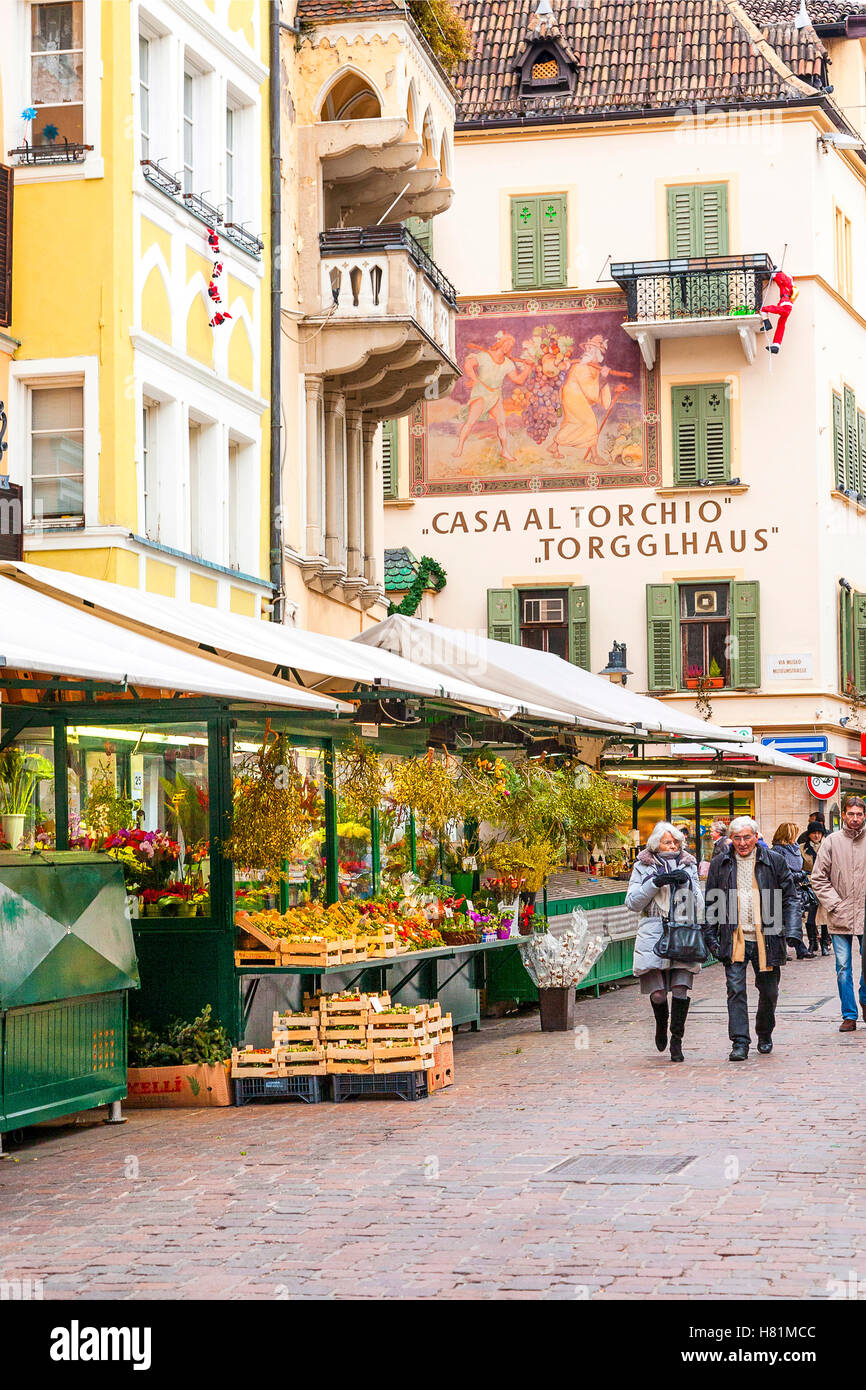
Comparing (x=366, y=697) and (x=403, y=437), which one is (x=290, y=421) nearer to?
(x=366, y=697)

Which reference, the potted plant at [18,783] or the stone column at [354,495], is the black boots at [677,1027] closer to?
the potted plant at [18,783]

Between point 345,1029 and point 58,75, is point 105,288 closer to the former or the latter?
point 58,75

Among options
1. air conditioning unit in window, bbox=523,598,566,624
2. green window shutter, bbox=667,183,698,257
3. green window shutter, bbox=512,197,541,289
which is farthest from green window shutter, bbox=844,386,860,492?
green window shutter, bbox=512,197,541,289

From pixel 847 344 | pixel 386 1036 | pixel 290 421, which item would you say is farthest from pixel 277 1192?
pixel 847 344

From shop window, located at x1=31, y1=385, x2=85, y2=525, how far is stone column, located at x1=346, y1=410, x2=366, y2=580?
6.96 meters

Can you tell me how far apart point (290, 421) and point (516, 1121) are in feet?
39.2

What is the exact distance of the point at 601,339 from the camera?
3778 cm

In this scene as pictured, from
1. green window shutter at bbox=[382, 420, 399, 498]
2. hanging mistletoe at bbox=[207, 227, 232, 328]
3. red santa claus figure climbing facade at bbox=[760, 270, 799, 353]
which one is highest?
red santa claus figure climbing facade at bbox=[760, 270, 799, 353]

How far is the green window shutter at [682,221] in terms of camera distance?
37.6m

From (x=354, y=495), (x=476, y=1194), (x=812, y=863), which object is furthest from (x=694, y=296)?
(x=476, y=1194)

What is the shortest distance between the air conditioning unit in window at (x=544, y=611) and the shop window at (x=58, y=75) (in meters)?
21.1

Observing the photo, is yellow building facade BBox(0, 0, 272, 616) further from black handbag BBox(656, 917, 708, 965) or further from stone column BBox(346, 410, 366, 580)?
black handbag BBox(656, 917, 708, 965)

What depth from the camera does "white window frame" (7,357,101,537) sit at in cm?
1772

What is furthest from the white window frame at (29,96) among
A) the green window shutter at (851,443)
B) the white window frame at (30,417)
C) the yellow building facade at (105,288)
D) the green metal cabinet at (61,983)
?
the green window shutter at (851,443)
